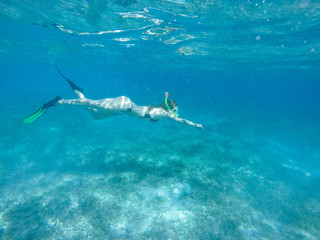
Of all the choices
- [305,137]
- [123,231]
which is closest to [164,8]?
[123,231]

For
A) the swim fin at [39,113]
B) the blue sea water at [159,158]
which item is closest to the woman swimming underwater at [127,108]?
the swim fin at [39,113]

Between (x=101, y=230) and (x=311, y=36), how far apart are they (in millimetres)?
22794

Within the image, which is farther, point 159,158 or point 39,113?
point 159,158

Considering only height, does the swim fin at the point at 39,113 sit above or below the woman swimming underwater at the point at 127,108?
below

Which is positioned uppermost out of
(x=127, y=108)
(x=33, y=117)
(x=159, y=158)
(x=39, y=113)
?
(x=127, y=108)

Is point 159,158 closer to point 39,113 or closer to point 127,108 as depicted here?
point 127,108

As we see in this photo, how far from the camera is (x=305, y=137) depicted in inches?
855

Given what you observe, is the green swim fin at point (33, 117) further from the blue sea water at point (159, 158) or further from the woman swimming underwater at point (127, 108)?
the blue sea water at point (159, 158)

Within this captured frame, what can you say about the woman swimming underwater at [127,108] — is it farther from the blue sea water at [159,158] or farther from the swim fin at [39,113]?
the blue sea water at [159,158]

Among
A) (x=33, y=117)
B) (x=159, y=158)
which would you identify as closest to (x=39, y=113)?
(x=33, y=117)

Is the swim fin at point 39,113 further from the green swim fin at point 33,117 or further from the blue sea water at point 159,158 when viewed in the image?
the blue sea water at point 159,158

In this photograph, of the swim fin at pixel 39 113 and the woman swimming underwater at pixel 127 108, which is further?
the swim fin at pixel 39 113

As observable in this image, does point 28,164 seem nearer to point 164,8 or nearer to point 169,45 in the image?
point 164,8

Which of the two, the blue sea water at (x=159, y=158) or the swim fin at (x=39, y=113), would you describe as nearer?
the blue sea water at (x=159, y=158)
